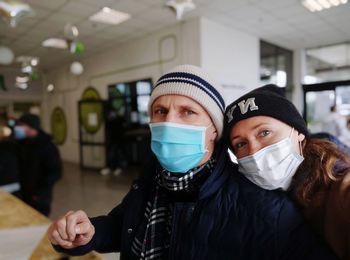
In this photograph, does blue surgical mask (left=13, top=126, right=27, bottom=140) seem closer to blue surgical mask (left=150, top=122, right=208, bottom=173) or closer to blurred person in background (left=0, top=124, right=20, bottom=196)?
blurred person in background (left=0, top=124, right=20, bottom=196)

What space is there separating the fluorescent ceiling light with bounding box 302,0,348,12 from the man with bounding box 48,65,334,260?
0.32 m

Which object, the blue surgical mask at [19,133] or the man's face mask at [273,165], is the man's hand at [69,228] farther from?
the blue surgical mask at [19,133]

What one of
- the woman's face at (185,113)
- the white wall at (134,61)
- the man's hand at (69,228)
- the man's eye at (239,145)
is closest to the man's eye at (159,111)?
the woman's face at (185,113)

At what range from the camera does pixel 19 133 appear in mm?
1745

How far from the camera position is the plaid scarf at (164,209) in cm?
65

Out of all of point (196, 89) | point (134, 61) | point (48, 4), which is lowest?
point (196, 89)

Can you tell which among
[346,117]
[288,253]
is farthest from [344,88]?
[288,253]

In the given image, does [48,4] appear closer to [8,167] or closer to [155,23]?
[155,23]

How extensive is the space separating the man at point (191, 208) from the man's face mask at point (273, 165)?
0.03 m

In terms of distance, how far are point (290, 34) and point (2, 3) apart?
6.95ft

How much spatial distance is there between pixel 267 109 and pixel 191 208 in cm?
31

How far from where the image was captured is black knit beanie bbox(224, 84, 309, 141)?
65cm

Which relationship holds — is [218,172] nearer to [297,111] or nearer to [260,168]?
[260,168]

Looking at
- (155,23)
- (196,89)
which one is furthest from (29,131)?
(155,23)
